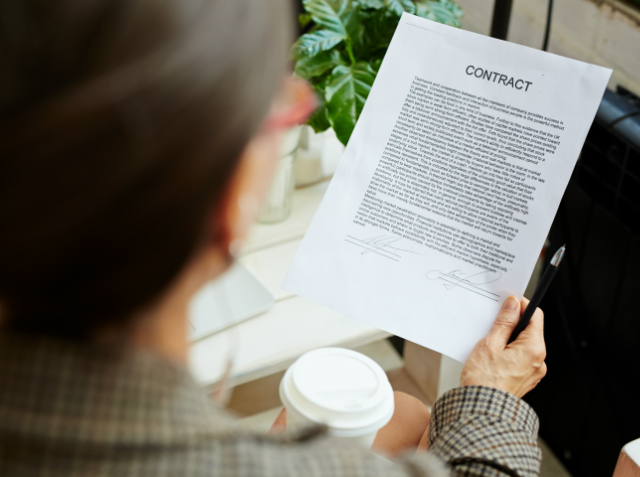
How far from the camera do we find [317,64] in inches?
38.0

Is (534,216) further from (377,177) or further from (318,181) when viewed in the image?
(318,181)

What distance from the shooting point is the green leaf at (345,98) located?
91cm

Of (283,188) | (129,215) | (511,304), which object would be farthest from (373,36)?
(129,215)

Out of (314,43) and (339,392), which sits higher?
(314,43)

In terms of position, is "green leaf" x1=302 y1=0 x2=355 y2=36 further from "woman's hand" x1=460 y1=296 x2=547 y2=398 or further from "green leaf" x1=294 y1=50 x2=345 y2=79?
"woman's hand" x1=460 y1=296 x2=547 y2=398

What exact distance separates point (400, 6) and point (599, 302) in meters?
0.60

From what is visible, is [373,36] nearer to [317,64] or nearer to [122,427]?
[317,64]

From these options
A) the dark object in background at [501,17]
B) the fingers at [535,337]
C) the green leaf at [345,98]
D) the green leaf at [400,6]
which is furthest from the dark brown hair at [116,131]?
the dark object in background at [501,17]

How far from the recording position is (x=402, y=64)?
681 mm

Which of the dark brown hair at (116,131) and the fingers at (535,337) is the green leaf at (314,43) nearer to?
the fingers at (535,337)

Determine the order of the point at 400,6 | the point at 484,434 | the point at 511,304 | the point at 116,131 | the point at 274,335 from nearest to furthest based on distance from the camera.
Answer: the point at 116,131 < the point at 484,434 < the point at 511,304 < the point at 274,335 < the point at 400,6
